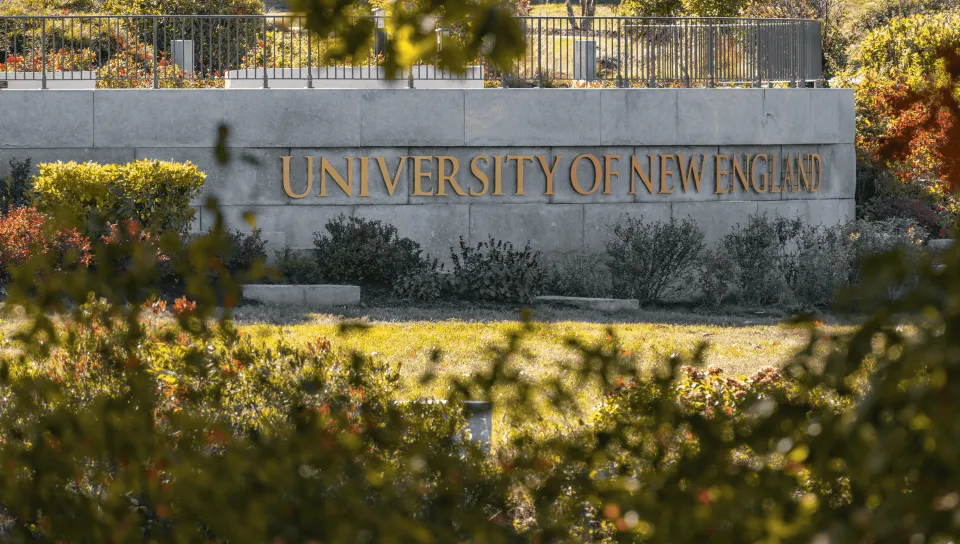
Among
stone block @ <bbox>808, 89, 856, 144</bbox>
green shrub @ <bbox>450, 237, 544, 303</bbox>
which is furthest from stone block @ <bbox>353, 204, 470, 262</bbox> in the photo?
stone block @ <bbox>808, 89, 856, 144</bbox>

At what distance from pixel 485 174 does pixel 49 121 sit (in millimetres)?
4864

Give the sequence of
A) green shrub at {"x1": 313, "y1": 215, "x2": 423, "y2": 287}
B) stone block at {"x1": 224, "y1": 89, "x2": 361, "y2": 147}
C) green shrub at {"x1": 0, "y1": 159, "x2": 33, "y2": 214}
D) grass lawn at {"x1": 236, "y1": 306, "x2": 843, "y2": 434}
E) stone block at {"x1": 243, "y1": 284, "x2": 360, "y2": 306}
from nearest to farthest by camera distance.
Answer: grass lawn at {"x1": 236, "y1": 306, "x2": 843, "y2": 434} → stone block at {"x1": 243, "y1": 284, "x2": 360, "y2": 306} → green shrub at {"x1": 313, "y1": 215, "x2": 423, "y2": 287} → green shrub at {"x1": 0, "y1": 159, "x2": 33, "y2": 214} → stone block at {"x1": 224, "y1": 89, "x2": 361, "y2": 147}

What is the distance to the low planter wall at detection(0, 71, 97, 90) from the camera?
1280 cm

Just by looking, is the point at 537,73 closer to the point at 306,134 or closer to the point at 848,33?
the point at 306,134

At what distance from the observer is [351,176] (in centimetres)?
1249

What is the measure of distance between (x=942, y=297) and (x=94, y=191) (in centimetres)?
1038

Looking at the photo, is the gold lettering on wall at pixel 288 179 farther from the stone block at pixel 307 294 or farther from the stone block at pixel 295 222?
the stone block at pixel 307 294

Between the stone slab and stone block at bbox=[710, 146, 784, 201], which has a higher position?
the stone slab

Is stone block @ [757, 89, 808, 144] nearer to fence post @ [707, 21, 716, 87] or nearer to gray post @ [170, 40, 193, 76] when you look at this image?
fence post @ [707, 21, 716, 87]

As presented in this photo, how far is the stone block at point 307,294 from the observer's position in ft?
35.5

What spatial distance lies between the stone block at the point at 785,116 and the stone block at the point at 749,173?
6.5 inches

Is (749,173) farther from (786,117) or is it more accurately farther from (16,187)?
(16,187)

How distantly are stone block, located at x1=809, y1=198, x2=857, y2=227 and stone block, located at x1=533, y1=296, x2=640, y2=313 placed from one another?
3525 mm

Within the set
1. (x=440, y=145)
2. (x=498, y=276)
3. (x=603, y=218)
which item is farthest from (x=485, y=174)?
(x=498, y=276)
